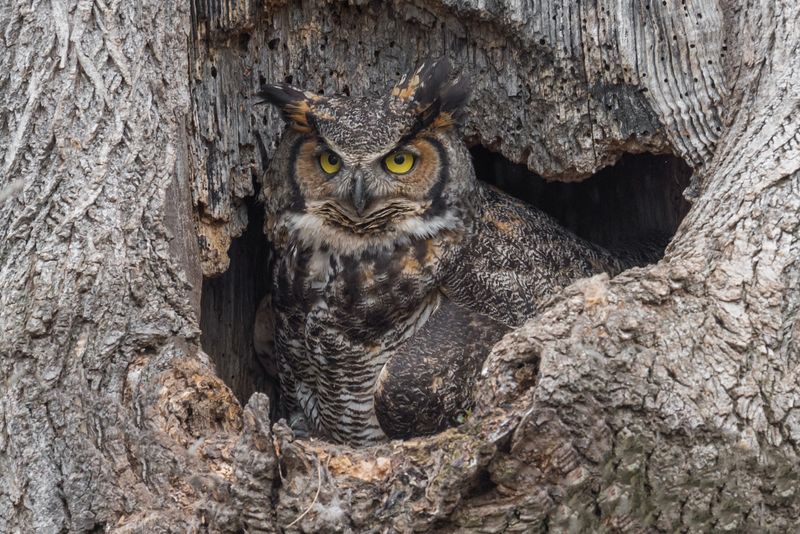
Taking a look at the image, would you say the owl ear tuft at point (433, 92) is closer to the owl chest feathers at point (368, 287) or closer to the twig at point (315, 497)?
the owl chest feathers at point (368, 287)

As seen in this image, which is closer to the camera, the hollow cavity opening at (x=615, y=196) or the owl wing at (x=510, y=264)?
the owl wing at (x=510, y=264)

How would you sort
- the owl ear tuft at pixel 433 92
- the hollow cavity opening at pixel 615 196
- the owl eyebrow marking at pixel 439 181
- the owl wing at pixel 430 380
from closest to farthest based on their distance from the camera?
1. the owl wing at pixel 430 380
2. the owl ear tuft at pixel 433 92
3. the owl eyebrow marking at pixel 439 181
4. the hollow cavity opening at pixel 615 196

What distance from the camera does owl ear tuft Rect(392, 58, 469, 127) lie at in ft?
9.25

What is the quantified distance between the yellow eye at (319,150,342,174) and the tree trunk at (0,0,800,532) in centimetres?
30

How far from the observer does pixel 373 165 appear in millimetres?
2791

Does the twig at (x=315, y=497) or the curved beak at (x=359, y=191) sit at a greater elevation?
the curved beak at (x=359, y=191)

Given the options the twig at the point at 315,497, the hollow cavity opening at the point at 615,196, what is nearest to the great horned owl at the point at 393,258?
the hollow cavity opening at the point at 615,196

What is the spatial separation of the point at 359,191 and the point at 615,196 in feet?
4.87

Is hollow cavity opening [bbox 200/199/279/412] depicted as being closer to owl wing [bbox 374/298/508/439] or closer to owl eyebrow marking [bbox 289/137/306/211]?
owl eyebrow marking [bbox 289/137/306/211]

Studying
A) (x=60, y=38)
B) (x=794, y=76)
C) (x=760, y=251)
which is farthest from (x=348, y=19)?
(x=760, y=251)

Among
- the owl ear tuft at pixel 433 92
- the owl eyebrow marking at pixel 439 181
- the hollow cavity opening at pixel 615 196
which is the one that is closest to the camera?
the owl ear tuft at pixel 433 92

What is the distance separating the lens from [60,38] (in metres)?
2.53

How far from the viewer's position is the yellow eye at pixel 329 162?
9.39 ft

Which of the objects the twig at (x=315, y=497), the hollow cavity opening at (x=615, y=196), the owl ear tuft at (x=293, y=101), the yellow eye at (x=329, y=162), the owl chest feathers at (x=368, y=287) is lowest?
the twig at (x=315, y=497)
